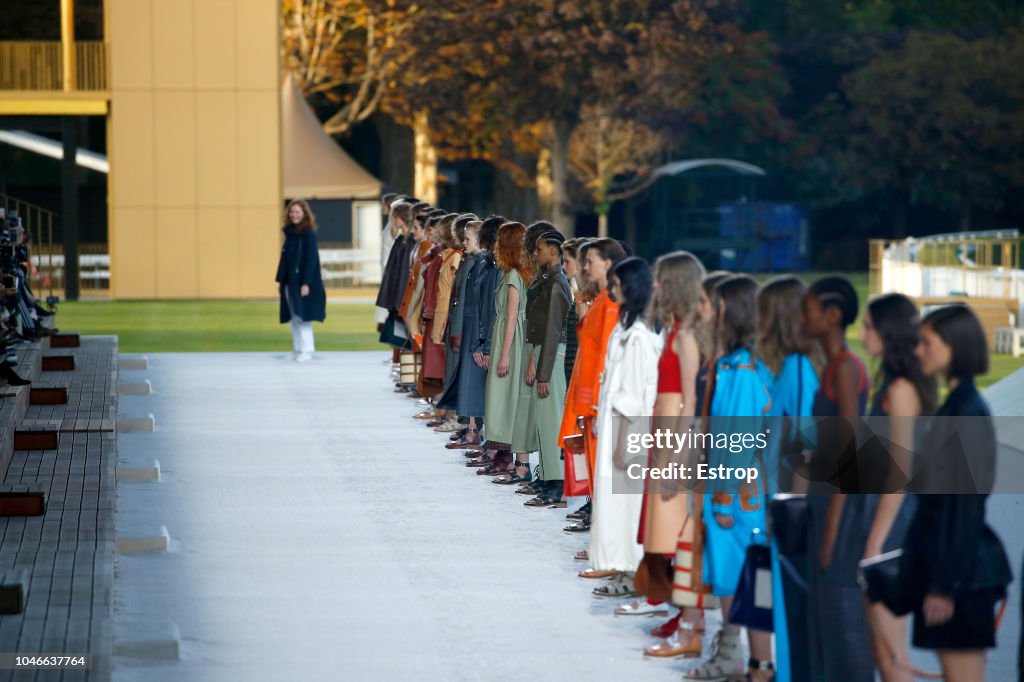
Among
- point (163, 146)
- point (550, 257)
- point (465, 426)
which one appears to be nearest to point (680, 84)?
point (163, 146)

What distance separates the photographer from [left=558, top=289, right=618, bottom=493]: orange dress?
898 centimetres

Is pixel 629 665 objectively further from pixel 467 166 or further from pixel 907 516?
pixel 467 166

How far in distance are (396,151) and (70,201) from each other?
61.4ft

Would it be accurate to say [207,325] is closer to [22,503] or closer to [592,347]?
[22,503]

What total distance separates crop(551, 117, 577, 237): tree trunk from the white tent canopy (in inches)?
266

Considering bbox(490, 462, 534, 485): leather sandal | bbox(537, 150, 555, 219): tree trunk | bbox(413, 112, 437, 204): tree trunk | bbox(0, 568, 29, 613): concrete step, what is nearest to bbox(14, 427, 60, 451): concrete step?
bbox(490, 462, 534, 485): leather sandal

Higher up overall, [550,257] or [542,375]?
[550,257]

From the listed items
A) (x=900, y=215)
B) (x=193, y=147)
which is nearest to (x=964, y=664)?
(x=193, y=147)

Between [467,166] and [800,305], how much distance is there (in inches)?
1993

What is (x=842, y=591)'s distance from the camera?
19.1 ft

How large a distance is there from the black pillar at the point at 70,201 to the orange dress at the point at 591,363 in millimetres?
27538

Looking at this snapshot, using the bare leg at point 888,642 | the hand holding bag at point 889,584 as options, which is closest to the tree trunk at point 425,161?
the bare leg at point 888,642

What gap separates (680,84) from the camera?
48.4m

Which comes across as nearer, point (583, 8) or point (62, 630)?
point (62, 630)
